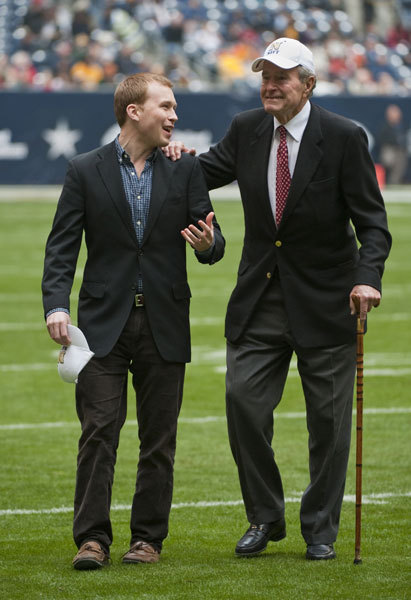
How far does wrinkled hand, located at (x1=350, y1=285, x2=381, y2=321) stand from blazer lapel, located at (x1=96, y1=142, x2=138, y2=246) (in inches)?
34.1

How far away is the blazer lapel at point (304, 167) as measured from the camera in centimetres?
515

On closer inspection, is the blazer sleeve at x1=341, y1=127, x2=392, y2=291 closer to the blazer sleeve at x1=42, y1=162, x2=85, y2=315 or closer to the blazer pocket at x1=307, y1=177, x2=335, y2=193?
the blazer pocket at x1=307, y1=177, x2=335, y2=193

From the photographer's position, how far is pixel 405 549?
5305 mm

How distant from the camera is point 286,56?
504cm

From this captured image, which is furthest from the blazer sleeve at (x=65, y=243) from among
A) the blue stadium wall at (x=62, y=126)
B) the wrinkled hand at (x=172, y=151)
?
the blue stadium wall at (x=62, y=126)

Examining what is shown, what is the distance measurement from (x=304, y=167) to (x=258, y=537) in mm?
1479

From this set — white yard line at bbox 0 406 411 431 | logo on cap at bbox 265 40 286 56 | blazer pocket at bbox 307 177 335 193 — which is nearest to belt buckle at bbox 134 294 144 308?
blazer pocket at bbox 307 177 335 193

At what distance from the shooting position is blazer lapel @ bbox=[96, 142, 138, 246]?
16.6 ft

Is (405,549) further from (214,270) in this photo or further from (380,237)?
(214,270)

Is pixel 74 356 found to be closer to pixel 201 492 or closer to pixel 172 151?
pixel 172 151

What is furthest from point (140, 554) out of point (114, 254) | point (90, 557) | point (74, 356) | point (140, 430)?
point (114, 254)

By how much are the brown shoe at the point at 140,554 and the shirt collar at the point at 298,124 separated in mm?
1706

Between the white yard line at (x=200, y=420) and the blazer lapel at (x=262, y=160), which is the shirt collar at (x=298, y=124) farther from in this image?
the white yard line at (x=200, y=420)

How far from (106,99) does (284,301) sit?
68.8ft
